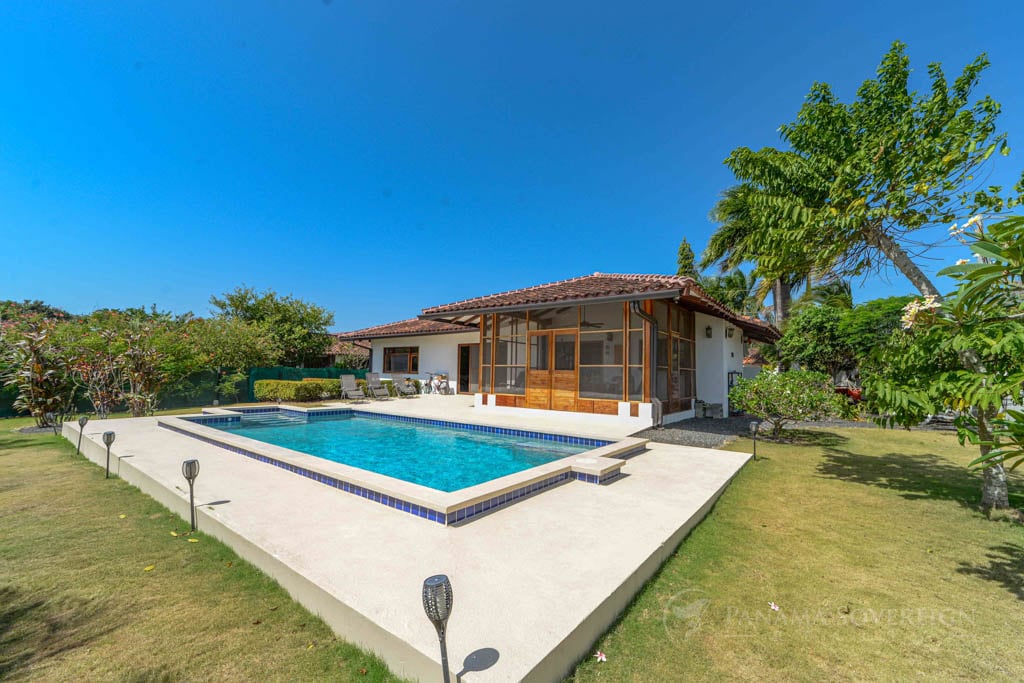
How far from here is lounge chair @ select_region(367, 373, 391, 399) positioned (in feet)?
57.9

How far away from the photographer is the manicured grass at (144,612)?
2.11m

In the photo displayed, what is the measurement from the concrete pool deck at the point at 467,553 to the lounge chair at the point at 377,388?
Result: 1172 cm

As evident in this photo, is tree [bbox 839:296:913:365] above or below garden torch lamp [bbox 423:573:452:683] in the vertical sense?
above

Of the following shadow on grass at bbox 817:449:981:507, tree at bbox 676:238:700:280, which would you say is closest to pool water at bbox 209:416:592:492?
shadow on grass at bbox 817:449:981:507

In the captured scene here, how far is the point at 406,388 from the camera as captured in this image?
19.0 m

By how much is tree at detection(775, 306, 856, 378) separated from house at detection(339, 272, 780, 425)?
397cm

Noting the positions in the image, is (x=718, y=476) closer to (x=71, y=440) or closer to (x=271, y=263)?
(x=71, y=440)

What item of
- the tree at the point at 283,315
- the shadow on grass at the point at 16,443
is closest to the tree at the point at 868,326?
the shadow on grass at the point at 16,443

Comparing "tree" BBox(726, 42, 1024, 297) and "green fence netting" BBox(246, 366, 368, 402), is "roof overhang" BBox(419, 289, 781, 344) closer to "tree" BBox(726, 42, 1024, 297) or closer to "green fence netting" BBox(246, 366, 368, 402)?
"tree" BBox(726, 42, 1024, 297)

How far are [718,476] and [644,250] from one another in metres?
27.4

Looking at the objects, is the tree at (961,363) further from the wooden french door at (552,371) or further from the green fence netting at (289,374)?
the green fence netting at (289,374)

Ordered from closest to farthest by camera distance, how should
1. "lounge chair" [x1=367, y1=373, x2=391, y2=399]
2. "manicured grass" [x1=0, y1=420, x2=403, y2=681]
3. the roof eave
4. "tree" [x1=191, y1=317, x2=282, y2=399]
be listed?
"manicured grass" [x1=0, y1=420, x2=403, y2=681] → the roof eave → "tree" [x1=191, y1=317, x2=282, y2=399] → "lounge chair" [x1=367, y1=373, x2=391, y2=399]

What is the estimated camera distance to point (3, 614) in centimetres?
258

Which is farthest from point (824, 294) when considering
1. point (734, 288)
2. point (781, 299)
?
point (781, 299)
